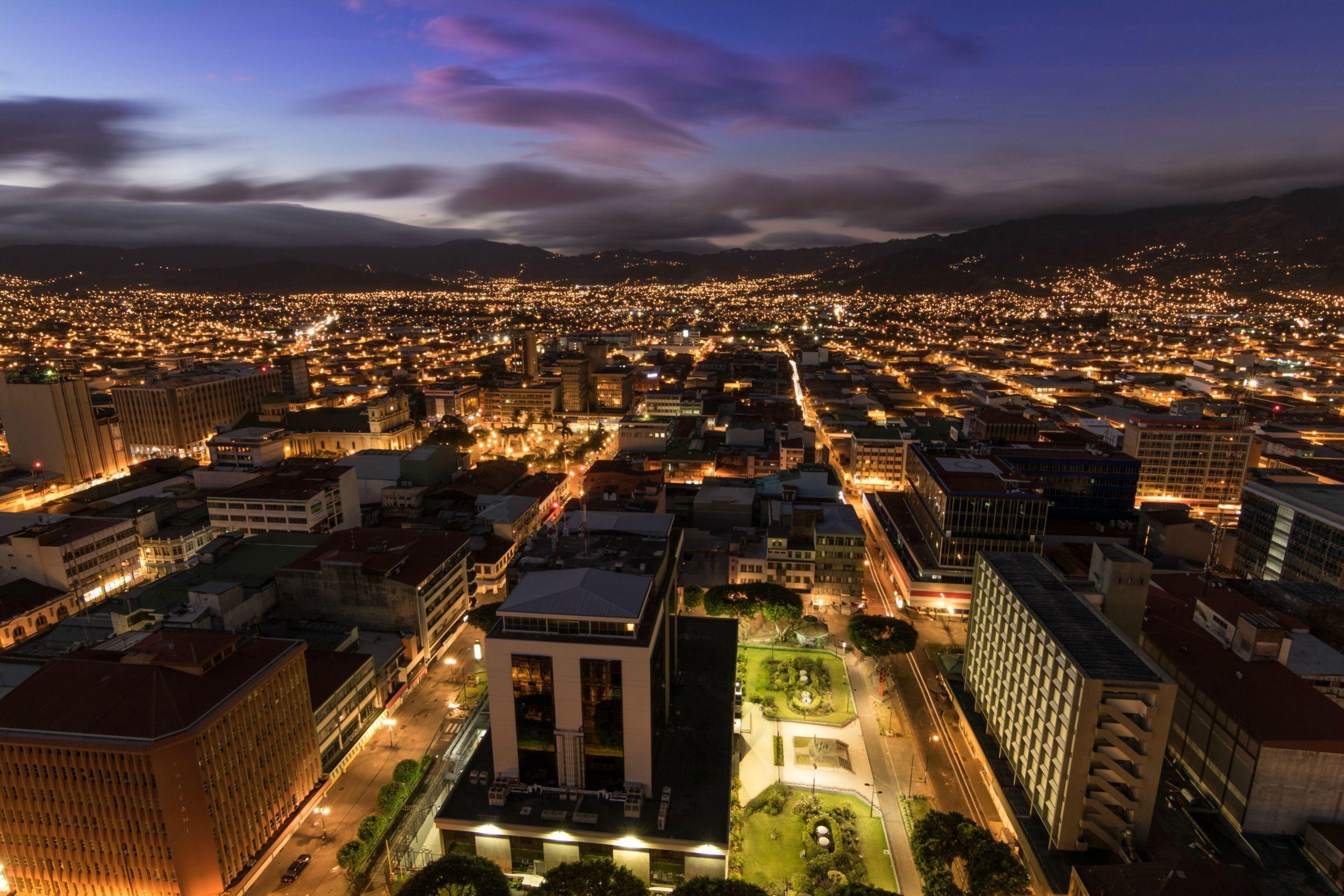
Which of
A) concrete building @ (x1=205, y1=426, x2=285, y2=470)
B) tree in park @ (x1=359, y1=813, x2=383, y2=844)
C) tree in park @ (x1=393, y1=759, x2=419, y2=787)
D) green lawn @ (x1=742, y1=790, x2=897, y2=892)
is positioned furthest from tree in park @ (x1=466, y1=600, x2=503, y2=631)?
concrete building @ (x1=205, y1=426, x2=285, y2=470)

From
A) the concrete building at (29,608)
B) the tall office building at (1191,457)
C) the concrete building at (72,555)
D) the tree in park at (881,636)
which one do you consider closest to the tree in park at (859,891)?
the tree in park at (881,636)

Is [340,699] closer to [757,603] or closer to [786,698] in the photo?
[786,698]

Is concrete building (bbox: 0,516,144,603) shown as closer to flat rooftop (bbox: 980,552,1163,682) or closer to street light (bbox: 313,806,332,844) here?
street light (bbox: 313,806,332,844)

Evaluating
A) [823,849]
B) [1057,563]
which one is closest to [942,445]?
[1057,563]

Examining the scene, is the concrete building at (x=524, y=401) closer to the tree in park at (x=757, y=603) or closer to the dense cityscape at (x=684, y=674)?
the dense cityscape at (x=684, y=674)

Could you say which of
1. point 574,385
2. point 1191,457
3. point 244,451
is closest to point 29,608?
point 244,451

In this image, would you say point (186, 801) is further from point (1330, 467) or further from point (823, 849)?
point (1330, 467)
